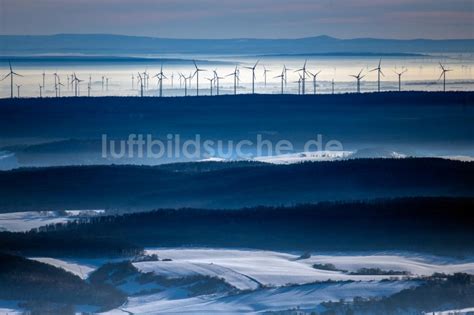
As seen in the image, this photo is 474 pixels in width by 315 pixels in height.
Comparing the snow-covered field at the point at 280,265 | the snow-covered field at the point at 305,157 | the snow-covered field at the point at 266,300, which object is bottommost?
the snow-covered field at the point at 266,300

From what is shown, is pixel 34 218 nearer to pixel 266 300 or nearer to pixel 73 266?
pixel 73 266

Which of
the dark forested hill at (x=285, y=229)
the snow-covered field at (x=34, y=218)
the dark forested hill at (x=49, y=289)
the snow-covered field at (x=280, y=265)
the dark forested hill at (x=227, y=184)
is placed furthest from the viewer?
the dark forested hill at (x=227, y=184)

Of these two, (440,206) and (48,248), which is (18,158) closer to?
(440,206)

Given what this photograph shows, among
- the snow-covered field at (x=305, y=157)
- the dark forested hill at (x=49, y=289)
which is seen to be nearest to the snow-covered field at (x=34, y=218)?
the dark forested hill at (x=49, y=289)

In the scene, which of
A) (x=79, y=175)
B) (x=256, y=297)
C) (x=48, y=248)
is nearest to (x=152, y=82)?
(x=79, y=175)

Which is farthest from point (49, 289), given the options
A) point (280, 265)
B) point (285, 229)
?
point (285, 229)

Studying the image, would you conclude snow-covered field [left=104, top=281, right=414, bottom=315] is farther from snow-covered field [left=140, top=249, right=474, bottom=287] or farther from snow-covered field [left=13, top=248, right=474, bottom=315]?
snow-covered field [left=140, top=249, right=474, bottom=287]

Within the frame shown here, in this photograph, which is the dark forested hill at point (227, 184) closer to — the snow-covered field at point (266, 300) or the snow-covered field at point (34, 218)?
the snow-covered field at point (34, 218)

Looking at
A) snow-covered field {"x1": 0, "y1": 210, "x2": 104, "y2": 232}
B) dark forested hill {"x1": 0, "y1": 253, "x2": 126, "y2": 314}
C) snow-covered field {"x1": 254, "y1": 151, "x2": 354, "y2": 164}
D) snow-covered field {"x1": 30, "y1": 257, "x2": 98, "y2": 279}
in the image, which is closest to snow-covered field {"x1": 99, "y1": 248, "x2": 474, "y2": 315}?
dark forested hill {"x1": 0, "y1": 253, "x2": 126, "y2": 314}

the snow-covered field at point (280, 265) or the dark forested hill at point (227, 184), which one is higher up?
the dark forested hill at point (227, 184)
